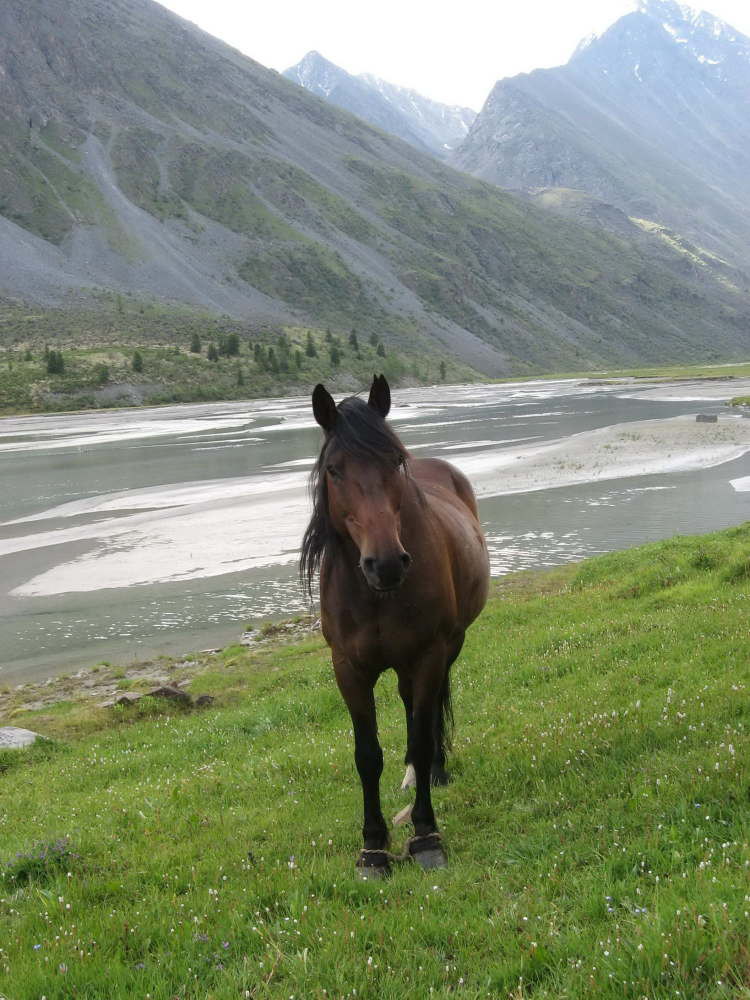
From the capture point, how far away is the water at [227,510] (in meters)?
19.8

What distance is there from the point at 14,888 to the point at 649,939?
5.09m

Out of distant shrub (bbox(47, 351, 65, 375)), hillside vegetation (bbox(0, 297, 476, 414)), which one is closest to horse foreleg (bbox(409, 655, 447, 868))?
hillside vegetation (bbox(0, 297, 476, 414))

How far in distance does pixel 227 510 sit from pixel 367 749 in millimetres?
26723

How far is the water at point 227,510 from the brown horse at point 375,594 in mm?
11898

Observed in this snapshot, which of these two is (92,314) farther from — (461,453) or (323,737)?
(323,737)

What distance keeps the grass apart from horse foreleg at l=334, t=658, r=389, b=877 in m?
0.29

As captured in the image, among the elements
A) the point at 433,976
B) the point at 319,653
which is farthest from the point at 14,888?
the point at 319,653

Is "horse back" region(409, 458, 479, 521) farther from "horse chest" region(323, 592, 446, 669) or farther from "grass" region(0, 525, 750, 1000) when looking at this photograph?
"horse chest" region(323, 592, 446, 669)

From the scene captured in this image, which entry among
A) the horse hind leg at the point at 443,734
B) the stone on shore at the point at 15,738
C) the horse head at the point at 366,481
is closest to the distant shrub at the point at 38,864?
the horse hind leg at the point at 443,734

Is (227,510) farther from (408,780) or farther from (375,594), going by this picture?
(375,594)

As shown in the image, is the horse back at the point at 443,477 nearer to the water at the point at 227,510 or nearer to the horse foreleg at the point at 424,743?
the horse foreleg at the point at 424,743

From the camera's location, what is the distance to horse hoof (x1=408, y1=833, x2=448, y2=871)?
235 inches

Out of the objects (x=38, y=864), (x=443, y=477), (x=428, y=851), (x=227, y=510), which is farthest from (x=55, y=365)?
(x=428, y=851)

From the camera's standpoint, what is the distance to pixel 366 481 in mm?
5707
